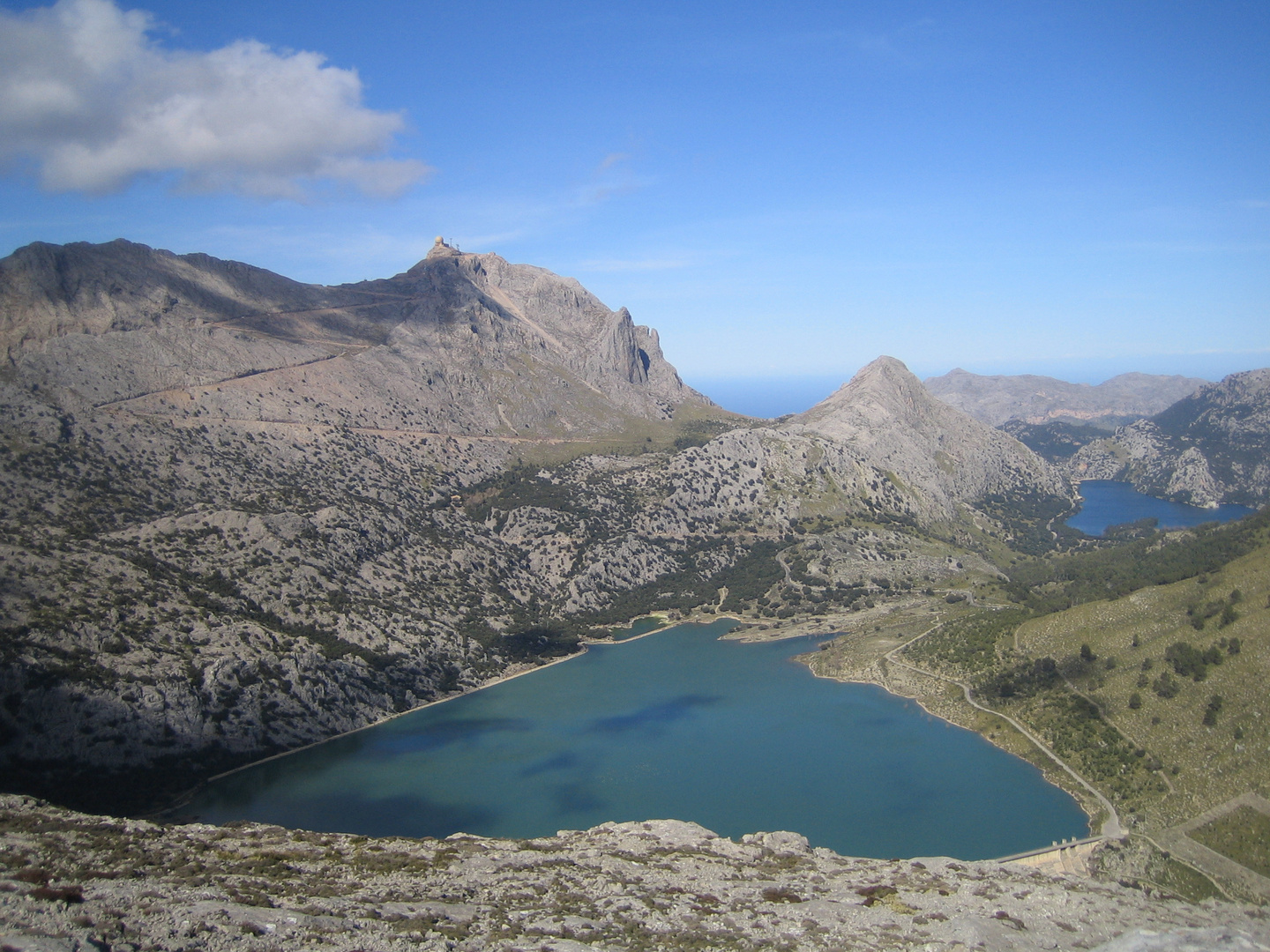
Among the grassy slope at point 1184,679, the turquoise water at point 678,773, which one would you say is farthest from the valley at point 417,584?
the turquoise water at point 678,773

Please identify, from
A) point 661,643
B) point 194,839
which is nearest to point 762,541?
point 661,643

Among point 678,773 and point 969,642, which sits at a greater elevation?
point 969,642

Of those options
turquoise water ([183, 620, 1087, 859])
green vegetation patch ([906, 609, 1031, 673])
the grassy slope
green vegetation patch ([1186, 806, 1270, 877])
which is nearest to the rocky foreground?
green vegetation patch ([1186, 806, 1270, 877])

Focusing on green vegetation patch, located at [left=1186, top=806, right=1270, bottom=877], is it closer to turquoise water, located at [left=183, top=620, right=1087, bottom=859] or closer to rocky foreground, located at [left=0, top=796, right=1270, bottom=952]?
turquoise water, located at [left=183, top=620, right=1087, bottom=859]

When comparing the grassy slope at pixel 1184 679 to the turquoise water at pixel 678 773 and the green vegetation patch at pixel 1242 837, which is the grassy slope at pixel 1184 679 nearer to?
the green vegetation patch at pixel 1242 837

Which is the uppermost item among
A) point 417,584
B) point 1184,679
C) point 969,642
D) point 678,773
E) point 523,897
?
point 523,897

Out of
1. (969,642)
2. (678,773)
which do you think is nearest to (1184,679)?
(969,642)

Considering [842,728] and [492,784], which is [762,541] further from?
[492,784]

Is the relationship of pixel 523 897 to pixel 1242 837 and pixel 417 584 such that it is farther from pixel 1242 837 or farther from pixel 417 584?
pixel 417 584
